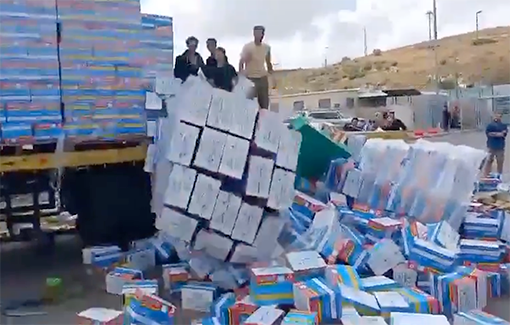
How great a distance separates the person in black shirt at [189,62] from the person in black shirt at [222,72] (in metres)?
0.23

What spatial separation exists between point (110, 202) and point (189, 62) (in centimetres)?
190

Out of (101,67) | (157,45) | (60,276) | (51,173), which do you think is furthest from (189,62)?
(60,276)

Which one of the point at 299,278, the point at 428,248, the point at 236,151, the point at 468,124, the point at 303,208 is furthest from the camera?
the point at 468,124

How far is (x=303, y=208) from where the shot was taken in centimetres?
796

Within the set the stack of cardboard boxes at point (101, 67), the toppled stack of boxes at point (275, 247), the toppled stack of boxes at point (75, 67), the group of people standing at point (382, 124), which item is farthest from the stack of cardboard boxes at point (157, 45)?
the group of people standing at point (382, 124)

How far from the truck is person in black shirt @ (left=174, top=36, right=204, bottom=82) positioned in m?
0.59

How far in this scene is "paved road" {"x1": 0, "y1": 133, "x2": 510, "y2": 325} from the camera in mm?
6418

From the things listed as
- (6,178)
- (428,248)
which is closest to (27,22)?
(6,178)

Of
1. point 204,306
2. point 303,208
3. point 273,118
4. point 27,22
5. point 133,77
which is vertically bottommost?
point 204,306

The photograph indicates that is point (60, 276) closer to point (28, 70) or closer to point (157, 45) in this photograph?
point (28, 70)

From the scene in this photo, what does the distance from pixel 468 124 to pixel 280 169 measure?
30093 mm

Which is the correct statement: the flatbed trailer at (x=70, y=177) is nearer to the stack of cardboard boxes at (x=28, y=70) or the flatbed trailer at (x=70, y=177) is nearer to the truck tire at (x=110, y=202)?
the truck tire at (x=110, y=202)

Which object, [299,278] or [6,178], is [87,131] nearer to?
[6,178]

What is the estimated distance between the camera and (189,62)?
8781 mm
